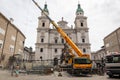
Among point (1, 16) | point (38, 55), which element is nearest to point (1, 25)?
point (1, 16)

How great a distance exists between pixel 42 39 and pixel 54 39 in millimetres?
5737

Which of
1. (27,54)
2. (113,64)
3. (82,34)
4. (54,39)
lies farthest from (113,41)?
(27,54)

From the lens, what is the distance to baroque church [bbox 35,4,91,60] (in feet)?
171

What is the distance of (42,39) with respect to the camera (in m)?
54.4

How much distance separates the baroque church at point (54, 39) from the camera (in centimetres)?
5225

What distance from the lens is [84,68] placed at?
53.5 feet

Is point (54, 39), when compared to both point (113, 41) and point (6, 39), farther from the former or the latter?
point (6, 39)

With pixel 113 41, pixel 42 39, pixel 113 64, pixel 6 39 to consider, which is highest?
pixel 42 39

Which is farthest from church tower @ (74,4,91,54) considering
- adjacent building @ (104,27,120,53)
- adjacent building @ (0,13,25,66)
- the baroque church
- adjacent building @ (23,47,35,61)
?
adjacent building @ (0,13,25,66)

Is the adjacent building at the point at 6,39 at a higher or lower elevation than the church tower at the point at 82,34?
lower

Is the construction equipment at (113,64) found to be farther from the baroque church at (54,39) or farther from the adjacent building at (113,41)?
the baroque church at (54,39)

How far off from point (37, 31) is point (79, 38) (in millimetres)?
20123

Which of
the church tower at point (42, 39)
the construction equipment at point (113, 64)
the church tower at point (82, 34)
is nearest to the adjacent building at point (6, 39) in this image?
the church tower at point (42, 39)

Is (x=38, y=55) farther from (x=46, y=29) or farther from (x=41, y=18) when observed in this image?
(x=41, y=18)
